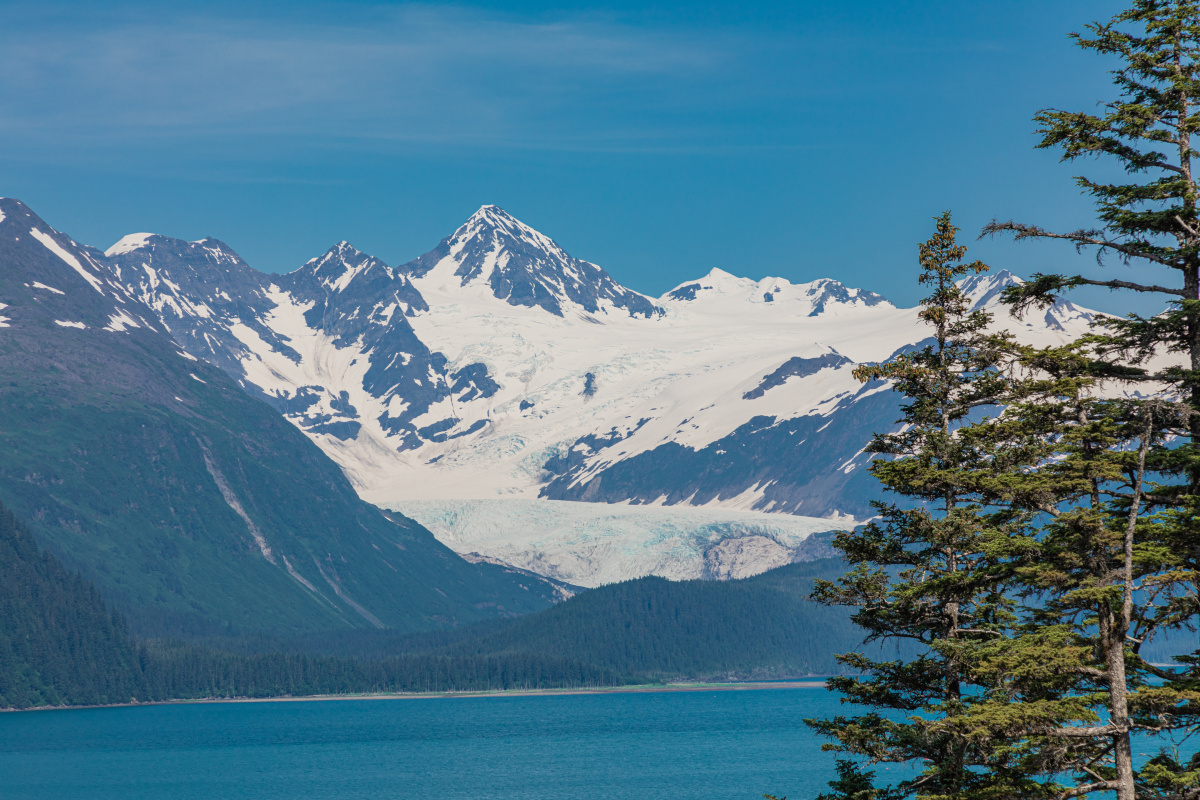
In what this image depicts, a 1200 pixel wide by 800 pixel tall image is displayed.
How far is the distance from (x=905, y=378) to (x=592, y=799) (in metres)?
115

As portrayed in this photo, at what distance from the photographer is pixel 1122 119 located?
29.5m

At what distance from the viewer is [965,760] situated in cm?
3022

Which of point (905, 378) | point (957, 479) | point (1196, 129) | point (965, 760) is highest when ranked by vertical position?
point (1196, 129)

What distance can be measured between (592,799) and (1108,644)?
401 feet

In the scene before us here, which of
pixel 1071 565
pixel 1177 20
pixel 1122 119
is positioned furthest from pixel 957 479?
pixel 1177 20

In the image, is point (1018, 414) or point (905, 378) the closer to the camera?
point (1018, 414)

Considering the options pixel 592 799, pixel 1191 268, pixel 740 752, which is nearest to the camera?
pixel 1191 268

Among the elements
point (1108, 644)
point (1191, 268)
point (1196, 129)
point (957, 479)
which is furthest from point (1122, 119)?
point (1108, 644)

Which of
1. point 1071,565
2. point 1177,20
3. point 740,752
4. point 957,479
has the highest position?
point 1177,20

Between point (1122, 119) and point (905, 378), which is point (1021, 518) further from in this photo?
point (1122, 119)

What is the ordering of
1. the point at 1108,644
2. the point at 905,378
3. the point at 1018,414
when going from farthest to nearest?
the point at 905,378, the point at 1018,414, the point at 1108,644

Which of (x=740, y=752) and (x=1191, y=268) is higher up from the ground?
(x=1191, y=268)

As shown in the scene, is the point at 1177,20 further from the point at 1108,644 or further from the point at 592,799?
the point at 592,799

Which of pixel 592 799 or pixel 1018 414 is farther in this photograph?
pixel 592 799
